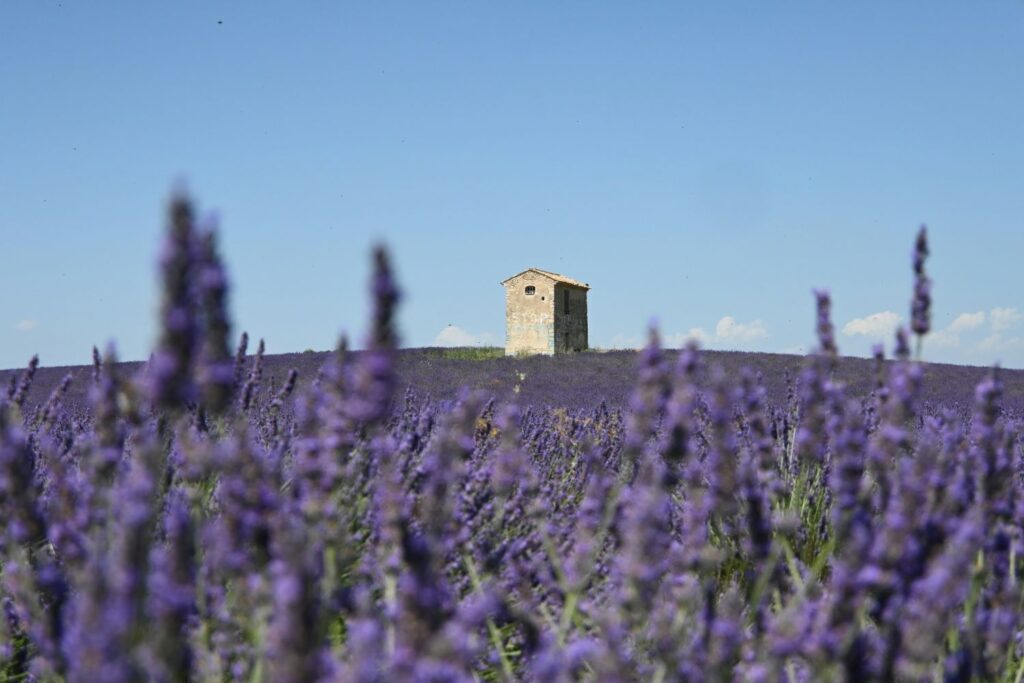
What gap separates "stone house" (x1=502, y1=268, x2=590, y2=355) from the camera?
23.2 m

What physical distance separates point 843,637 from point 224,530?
834 mm

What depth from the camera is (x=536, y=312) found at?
23.4 m

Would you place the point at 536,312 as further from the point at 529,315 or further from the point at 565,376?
the point at 565,376

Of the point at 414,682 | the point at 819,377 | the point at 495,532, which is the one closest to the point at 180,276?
the point at 414,682

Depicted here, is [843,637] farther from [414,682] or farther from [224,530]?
[224,530]

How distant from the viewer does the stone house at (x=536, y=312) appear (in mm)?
23250

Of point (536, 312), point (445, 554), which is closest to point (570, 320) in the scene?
point (536, 312)

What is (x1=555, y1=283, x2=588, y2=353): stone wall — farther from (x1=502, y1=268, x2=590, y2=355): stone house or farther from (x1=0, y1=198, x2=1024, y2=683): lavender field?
(x1=0, y1=198, x2=1024, y2=683): lavender field

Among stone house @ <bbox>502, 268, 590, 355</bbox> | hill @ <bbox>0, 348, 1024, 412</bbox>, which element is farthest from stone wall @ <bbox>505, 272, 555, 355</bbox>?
hill @ <bbox>0, 348, 1024, 412</bbox>

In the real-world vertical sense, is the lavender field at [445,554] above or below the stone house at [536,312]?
below

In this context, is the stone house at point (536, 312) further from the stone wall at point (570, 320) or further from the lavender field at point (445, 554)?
the lavender field at point (445, 554)

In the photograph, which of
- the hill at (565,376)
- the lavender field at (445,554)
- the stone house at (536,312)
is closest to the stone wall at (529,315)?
the stone house at (536,312)

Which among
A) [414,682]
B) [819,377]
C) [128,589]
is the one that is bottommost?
[414,682]

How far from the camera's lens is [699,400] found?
226 inches
